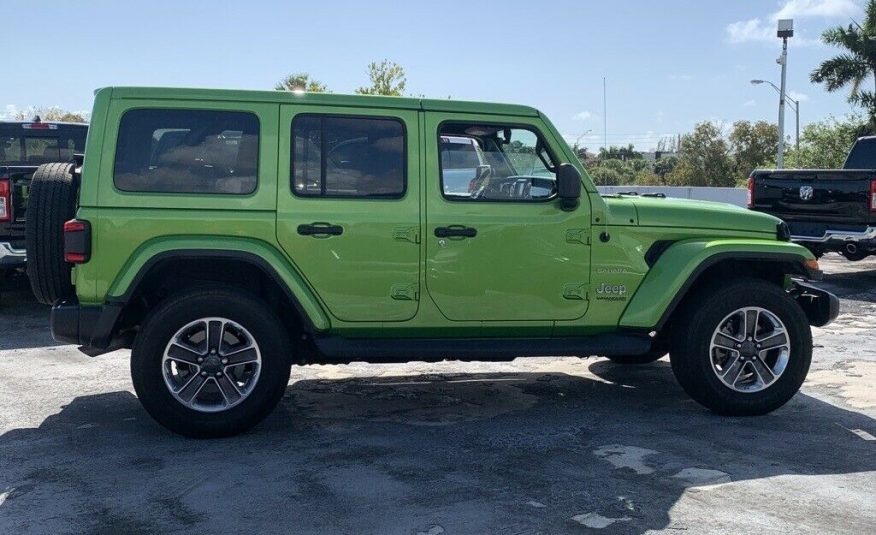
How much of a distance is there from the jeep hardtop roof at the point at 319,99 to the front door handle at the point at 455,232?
2.42 feet

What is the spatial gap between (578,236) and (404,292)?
3.73ft

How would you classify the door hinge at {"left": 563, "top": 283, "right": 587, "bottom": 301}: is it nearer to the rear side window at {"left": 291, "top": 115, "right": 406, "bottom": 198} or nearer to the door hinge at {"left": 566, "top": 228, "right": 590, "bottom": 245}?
the door hinge at {"left": 566, "top": 228, "right": 590, "bottom": 245}

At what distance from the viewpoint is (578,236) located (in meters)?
5.61

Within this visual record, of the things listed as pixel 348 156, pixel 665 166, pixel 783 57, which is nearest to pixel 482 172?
pixel 348 156

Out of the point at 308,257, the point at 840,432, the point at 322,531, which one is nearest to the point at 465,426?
the point at 308,257

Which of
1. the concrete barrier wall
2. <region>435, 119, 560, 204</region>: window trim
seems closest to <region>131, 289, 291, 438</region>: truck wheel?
<region>435, 119, 560, 204</region>: window trim

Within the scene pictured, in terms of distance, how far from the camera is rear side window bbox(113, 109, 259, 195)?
204 inches

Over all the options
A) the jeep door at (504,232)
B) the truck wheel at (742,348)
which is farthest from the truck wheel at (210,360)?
the truck wheel at (742,348)

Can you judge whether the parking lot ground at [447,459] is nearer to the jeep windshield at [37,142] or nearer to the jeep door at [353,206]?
the jeep door at [353,206]

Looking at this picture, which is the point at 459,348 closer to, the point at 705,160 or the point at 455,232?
the point at 455,232

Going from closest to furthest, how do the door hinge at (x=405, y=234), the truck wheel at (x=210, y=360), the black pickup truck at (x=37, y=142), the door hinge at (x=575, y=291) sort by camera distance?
the truck wheel at (x=210, y=360), the door hinge at (x=405, y=234), the door hinge at (x=575, y=291), the black pickup truck at (x=37, y=142)

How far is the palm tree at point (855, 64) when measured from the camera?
33.5 m

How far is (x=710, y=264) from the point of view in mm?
5629

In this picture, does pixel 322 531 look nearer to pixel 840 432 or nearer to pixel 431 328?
pixel 431 328
